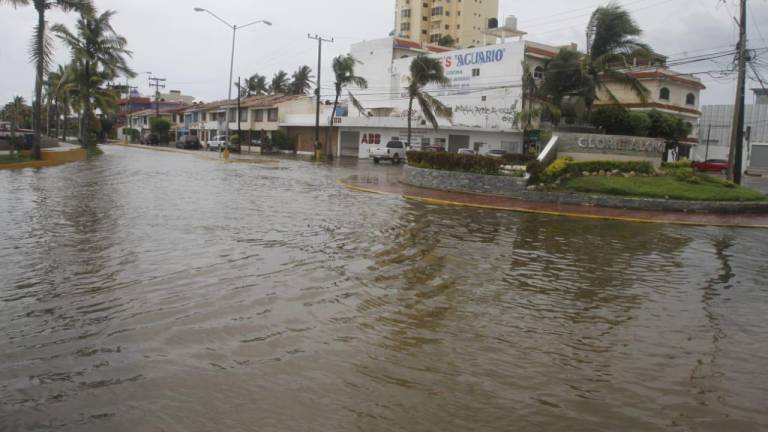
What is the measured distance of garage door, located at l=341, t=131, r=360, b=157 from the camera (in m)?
59.5

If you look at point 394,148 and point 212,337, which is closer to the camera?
point 212,337

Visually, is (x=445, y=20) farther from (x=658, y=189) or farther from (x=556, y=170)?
(x=658, y=189)

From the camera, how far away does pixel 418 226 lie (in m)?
14.4

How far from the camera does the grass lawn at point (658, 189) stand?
19.8 meters

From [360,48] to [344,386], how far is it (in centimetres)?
6617

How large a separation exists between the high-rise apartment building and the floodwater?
9823 centimetres

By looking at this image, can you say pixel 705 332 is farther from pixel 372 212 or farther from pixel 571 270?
pixel 372 212

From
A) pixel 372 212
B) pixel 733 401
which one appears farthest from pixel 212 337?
pixel 372 212

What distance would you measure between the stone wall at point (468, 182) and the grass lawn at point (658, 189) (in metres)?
1.69

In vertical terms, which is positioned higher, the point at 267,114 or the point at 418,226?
the point at 267,114

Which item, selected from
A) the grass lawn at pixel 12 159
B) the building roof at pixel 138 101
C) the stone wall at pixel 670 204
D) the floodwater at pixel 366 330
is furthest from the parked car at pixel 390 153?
the building roof at pixel 138 101

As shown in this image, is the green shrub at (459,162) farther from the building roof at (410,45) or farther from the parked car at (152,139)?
the parked car at (152,139)

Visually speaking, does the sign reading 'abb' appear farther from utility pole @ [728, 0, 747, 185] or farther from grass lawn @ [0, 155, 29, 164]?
utility pole @ [728, 0, 747, 185]

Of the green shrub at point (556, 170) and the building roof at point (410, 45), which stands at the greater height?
the building roof at point (410, 45)
